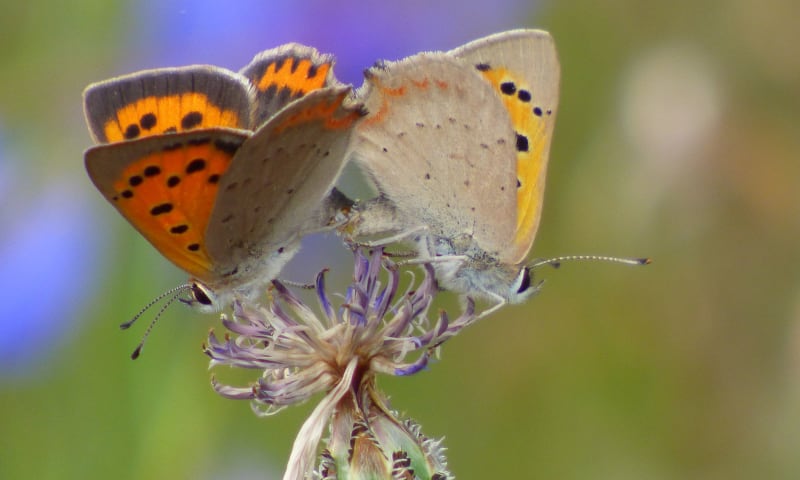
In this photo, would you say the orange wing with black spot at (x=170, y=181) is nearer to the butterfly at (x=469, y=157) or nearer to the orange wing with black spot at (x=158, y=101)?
the orange wing with black spot at (x=158, y=101)

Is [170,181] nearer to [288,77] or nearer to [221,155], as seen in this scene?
[221,155]

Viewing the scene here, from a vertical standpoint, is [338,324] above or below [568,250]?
above

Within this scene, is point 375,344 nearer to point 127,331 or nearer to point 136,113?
point 136,113

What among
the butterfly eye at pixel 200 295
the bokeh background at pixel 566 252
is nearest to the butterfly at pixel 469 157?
the butterfly eye at pixel 200 295

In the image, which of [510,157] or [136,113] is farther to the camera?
[510,157]

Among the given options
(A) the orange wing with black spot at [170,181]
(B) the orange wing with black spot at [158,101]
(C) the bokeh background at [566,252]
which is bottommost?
(C) the bokeh background at [566,252]

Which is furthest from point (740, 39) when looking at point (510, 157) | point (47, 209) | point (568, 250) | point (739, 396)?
point (47, 209)

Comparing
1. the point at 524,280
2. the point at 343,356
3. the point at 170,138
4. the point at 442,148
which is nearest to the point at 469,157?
the point at 442,148
